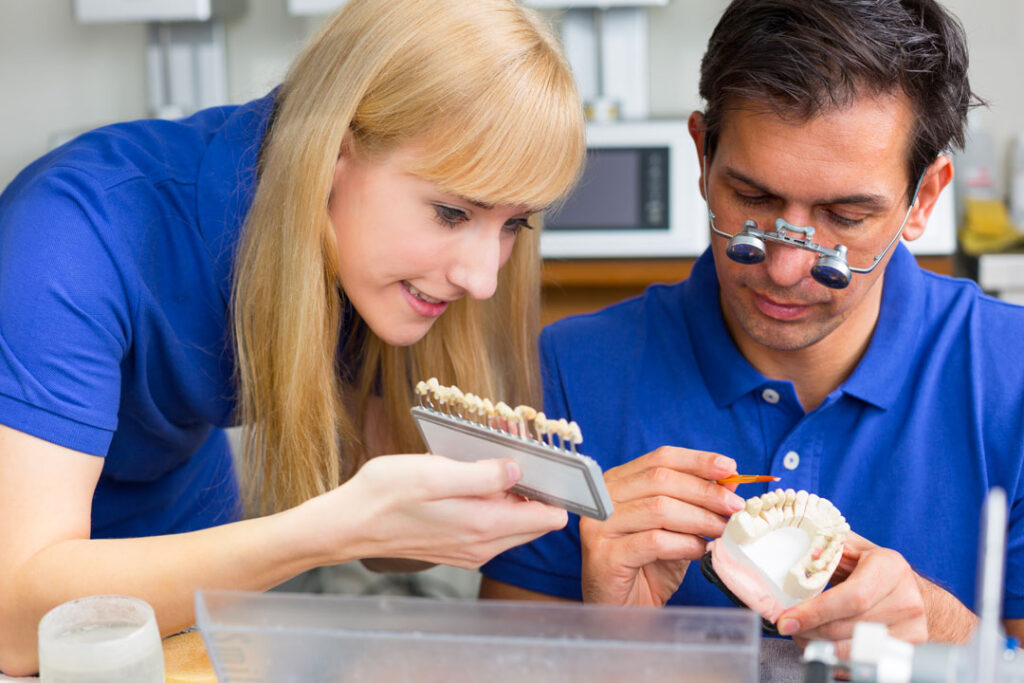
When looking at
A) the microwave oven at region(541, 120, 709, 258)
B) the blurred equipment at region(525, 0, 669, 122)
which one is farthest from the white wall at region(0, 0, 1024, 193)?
the microwave oven at region(541, 120, 709, 258)

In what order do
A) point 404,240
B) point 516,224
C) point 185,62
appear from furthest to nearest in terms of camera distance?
1. point 185,62
2. point 516,224
3. point 404,240

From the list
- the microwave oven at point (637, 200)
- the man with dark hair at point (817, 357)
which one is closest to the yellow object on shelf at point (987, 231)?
the microwave oven at point (637, 200)

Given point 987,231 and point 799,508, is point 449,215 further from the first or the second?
point 987,231

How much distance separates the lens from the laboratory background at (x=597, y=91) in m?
2.75

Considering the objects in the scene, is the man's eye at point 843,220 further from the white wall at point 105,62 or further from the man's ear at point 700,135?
the white wall at point 105,62

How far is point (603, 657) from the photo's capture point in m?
0.79

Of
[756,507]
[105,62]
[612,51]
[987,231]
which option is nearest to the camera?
[756,507]

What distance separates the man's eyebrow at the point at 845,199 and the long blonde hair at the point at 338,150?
0.72 feet

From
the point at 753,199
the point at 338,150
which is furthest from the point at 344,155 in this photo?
the point at 753,199

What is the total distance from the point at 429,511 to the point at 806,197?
0.64m

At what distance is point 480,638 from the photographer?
795mm

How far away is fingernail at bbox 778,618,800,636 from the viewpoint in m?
1.08

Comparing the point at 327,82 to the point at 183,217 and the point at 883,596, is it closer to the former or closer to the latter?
the point at 183,217

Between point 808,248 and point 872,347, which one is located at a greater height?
point 808,248
